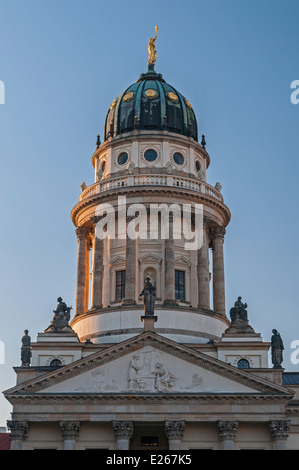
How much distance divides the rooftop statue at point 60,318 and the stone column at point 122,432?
10.6 meters

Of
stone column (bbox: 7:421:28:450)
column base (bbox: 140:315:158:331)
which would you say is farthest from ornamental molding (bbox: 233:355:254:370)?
stone column (bbox: 7:421:28:450)

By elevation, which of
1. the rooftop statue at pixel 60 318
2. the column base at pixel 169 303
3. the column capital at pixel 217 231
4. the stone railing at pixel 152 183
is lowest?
the rooftop statue at pixel 60 318

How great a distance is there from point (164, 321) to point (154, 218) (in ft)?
27.9

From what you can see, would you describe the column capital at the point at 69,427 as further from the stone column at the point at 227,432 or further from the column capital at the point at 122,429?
the stone column at the point at 227,432

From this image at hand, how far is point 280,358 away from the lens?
5575 centimetres

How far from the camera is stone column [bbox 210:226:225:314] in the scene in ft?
207

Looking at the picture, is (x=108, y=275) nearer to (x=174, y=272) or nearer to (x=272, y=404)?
(x=174, y=272)

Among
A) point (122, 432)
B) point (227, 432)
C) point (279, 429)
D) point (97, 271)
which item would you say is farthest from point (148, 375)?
point (97, 271)

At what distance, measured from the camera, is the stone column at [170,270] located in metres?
60.1

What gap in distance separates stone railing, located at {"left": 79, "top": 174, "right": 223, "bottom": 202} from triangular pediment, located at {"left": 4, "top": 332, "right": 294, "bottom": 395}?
16076mm

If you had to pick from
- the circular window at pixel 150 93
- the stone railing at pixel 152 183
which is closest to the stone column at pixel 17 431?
the stone railing at pixel 152 183

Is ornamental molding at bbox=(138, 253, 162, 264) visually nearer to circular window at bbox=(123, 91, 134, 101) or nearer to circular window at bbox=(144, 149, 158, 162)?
circular window at bbox=(144, 149, 158, 162)

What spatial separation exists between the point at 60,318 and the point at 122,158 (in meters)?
15.4

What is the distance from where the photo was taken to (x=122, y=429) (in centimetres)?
4984
